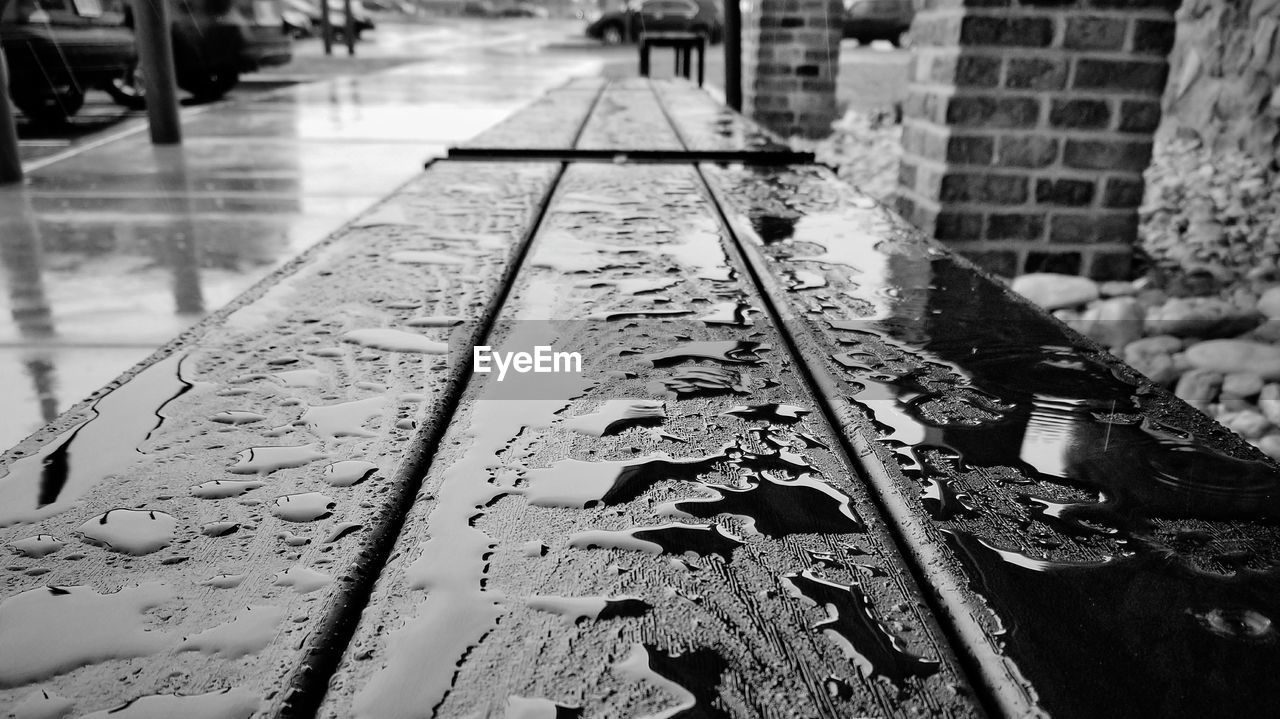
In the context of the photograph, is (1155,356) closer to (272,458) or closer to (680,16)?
(272,458)

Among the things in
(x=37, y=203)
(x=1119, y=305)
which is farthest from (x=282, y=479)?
(x=37, y=203)

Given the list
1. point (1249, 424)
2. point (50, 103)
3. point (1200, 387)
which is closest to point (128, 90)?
point (50, 103)

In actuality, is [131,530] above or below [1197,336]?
above

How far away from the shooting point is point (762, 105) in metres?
5.90

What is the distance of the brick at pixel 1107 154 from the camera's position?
7.75 feet

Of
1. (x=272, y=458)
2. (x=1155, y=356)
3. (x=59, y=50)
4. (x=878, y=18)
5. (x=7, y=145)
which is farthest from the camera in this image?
(x=878, y=18)

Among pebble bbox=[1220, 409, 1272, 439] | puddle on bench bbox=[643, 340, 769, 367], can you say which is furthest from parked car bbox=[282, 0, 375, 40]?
puddle on bench bbox=[643, 340, 769, 367]

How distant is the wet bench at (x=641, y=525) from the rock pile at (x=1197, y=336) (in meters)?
1.41

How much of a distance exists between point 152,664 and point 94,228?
3.27 meters

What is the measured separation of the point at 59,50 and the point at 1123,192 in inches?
225

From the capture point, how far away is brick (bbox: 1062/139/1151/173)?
7.75ft

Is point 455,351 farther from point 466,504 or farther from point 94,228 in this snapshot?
point 94,228

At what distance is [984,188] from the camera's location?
243 cm

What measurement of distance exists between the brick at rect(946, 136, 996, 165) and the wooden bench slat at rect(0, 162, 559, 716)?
182 cm
